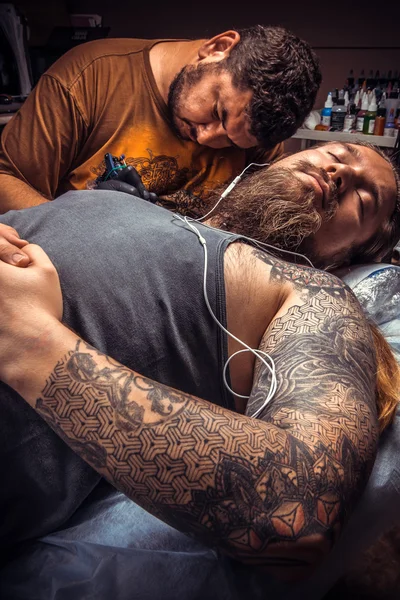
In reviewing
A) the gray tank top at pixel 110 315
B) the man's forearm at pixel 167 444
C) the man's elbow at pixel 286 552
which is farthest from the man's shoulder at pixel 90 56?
the man's elbow at pixel 286 552

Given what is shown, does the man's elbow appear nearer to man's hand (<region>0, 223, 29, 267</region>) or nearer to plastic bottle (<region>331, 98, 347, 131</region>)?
man's hand (<region>0, 223, 29, 267</region>)

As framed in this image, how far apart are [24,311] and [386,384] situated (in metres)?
0.66

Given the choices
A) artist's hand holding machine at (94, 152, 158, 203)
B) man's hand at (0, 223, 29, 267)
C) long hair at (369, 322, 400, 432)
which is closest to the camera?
man's hand at (0, 223, 29, 267)

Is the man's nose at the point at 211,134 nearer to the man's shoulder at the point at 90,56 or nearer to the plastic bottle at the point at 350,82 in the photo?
the man's shoulder at the point at 90,56

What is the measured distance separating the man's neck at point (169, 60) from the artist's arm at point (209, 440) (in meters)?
1.10

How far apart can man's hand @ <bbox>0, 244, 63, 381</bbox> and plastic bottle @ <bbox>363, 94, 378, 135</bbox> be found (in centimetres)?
214

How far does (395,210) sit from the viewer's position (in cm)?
146

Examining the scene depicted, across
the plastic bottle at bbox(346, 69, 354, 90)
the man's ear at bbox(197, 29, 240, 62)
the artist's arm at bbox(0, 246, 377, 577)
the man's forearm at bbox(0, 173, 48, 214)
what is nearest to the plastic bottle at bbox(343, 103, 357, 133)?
the plastic bottle at bbox(346, 69, 354, 90)

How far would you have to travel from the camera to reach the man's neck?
157 centimetres

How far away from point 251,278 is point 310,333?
170 millimetres

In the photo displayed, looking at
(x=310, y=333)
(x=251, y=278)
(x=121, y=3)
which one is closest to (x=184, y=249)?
(x=251, y=278)

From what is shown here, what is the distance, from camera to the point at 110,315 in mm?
808

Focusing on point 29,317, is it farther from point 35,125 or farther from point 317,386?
point 35,125

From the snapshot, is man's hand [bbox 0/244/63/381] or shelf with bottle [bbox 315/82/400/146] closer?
man's hand [bbox 0/244/63/381]
